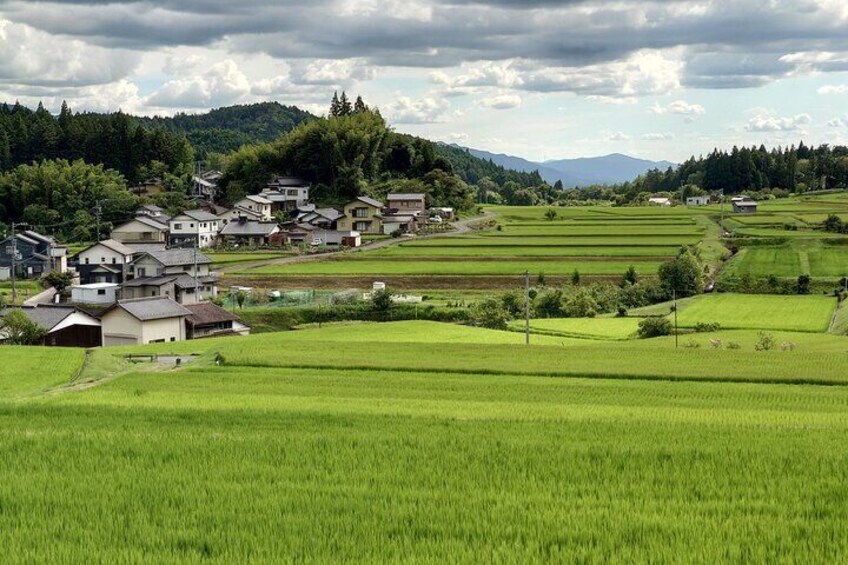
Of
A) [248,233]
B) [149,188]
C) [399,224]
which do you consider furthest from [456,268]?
[149,188]

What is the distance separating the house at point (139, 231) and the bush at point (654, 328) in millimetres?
44892

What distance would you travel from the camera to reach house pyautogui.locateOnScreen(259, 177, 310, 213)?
87.6 m

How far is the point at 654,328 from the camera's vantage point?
34531 millimetres

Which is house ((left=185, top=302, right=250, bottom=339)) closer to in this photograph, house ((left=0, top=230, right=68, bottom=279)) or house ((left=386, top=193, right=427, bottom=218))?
house ((left=0, top=230, right=68, bottom=279))

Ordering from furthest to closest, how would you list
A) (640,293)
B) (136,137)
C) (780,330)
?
(136,137) → (640,293) → (780,330)

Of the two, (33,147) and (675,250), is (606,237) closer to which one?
(675,250)

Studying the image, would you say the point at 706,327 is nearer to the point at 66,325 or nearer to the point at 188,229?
the point at 66,325

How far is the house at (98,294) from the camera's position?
46.4 meters

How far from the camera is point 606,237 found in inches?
2783

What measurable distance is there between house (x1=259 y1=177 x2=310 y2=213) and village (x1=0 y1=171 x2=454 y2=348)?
0.34ft

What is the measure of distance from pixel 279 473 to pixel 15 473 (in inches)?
110

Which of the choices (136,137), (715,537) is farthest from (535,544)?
(136,137)

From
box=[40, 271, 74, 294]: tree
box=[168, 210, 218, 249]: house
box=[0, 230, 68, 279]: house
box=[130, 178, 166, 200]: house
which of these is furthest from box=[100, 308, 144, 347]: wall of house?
box=[130, 178, 166, 200]: house

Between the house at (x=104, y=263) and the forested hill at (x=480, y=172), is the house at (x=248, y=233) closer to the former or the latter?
the house at (x=104, y=263)
